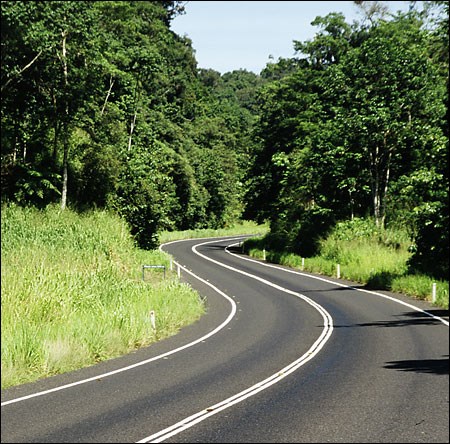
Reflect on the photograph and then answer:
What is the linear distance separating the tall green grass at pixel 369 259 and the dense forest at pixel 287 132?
1184mm

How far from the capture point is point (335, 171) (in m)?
36.1

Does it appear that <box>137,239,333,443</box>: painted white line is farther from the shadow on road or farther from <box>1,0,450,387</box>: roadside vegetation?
<box>1,0,450,387</box>: roadside vegetation

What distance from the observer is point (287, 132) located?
166 ft

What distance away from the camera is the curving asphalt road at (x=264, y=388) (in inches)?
325

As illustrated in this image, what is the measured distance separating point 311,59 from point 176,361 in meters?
41.9

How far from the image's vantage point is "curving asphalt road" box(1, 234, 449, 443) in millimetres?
8258

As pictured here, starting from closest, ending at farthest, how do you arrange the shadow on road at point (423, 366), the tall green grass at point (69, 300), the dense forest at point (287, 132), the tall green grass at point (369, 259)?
the shadow on road at point (423, 366) → the tall green grass at point (69, 300) → the tall green grass at point (369, 259) → the dense forest at point (287, 132)

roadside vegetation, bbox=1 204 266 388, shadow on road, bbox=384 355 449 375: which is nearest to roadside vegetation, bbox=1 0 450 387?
roadside vegetation, bbox=1 204 266 388

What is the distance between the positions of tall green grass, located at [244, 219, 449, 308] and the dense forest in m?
1.18

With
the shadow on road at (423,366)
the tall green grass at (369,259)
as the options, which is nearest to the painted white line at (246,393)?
the shadow on road at (423,366)

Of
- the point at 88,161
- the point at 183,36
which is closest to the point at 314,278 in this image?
the point at 88,161

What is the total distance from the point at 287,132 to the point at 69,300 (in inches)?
1438

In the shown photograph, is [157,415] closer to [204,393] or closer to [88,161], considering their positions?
[204,393]

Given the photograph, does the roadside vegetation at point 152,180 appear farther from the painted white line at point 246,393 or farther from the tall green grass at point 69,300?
the painted white line at point 246,393
